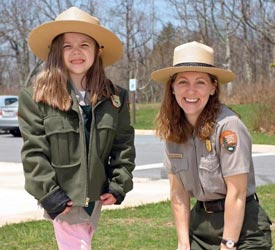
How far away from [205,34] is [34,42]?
40929 millimetres

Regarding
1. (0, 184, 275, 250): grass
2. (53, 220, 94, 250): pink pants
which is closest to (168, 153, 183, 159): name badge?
(53, 220, 94, 250): pink pants

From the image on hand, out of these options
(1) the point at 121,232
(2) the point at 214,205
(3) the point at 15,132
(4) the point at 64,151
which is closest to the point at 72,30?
(4) the point at 64,151

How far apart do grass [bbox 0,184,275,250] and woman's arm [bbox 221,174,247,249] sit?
7.82ft

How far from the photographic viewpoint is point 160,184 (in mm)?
9820

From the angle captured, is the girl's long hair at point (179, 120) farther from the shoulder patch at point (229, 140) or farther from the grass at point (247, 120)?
the grass at point (247, 120)

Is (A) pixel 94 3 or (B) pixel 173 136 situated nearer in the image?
(B) pixel 173 136

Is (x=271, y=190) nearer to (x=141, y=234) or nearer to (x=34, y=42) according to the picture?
(x=141, y=234)

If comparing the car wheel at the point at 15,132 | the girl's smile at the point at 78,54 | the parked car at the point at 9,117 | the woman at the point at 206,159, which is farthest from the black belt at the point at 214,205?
the car wheel at the point at 15,132

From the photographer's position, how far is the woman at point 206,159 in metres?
3.19

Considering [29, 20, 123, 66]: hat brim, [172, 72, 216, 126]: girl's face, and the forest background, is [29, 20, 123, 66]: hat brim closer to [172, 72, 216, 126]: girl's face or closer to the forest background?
[172, 72, 216, 126]: girl's face

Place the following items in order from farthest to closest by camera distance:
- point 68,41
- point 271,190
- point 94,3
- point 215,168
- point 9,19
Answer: point 9,19 < point 94,3 < point 271,190 < point 68,41 < point 215,168

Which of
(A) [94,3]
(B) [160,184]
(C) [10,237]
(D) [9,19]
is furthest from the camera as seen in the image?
(D) [9,19]

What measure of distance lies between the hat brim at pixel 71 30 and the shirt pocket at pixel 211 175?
888mm

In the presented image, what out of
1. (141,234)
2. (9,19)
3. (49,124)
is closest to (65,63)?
(49,124)
